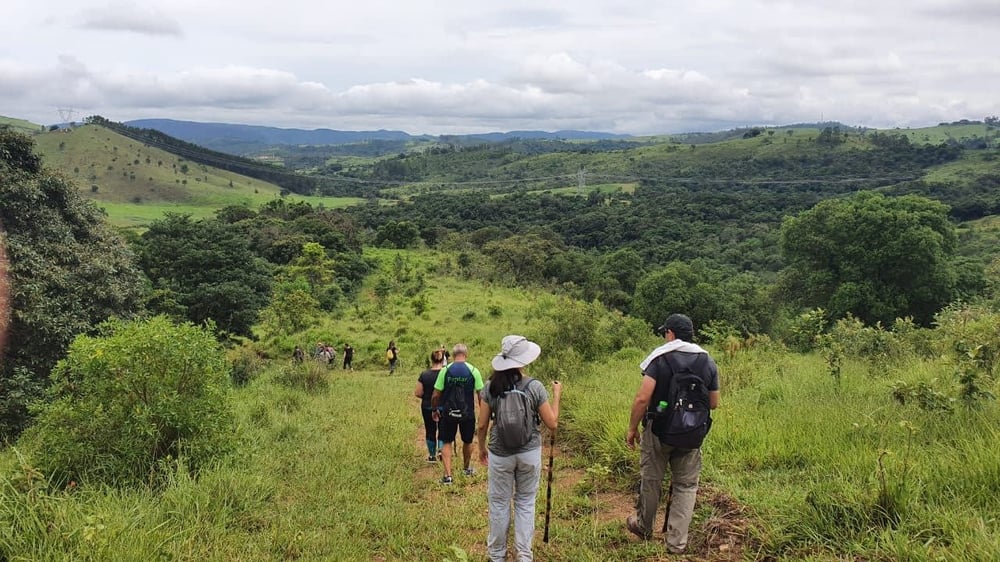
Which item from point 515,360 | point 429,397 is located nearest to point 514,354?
point 515,360

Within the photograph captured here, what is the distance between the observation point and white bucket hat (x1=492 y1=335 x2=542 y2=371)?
4121 mm

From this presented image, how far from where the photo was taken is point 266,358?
2078 centimetres

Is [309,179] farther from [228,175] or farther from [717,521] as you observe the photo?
[717,521]

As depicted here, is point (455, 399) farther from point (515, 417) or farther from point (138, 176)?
point (138, 176)

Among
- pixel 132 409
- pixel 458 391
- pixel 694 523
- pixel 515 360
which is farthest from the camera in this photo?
pixel 458 391

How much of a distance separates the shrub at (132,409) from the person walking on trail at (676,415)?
15.5 feet

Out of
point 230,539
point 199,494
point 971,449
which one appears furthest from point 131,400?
point 971,449

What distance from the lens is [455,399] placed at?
6.39 meters

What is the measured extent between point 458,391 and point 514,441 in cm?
237

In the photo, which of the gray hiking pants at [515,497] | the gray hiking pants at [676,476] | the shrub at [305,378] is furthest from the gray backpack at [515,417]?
the shrub at [305,378]

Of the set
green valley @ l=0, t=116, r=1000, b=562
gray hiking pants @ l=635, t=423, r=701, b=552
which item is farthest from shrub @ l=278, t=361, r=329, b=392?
gray hiking pants @ l=635, t=423, r=701, b=552

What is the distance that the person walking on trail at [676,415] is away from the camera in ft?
13.2

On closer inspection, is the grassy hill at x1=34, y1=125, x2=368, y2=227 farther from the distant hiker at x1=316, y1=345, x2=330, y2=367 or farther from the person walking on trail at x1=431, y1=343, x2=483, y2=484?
the person walking on trail at x1=431, y1=343, x2=483, y2=484

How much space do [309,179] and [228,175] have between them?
2292 centimetres
